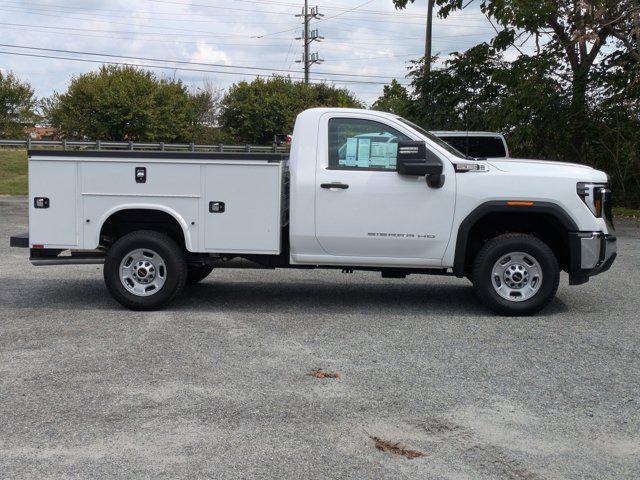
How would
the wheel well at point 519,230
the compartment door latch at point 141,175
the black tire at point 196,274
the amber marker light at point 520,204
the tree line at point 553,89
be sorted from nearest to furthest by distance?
the amber marker light at point 520,204 < the compartment door latch at point 141,175 < the wheel well at point 519,230 < the black tire at point 196,274 < the tree line at point 553,89

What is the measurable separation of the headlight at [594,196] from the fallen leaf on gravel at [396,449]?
13.9 ft

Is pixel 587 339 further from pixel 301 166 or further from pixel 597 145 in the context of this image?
pixel 597 145

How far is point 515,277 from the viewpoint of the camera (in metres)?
7.87

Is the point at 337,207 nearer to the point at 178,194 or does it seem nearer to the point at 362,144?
the point at 362,144

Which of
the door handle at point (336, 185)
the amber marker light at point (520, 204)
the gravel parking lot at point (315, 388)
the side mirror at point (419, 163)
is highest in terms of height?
the side mirror at point (419, 163)

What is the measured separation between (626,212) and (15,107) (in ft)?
175

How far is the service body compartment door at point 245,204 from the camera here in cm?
783

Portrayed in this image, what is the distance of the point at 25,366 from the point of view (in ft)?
19.6

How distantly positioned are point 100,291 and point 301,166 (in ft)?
10.3

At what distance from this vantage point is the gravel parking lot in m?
4.25

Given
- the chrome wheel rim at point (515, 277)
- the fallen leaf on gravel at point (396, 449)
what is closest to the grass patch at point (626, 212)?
the chrome wheel rim at point (515, 277)

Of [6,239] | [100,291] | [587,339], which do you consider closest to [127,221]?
[100,291]

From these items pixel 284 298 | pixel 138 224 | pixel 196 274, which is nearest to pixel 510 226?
pixel 284 298

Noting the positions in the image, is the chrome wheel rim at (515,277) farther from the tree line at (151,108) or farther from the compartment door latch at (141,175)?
the tree line at (151,108)
